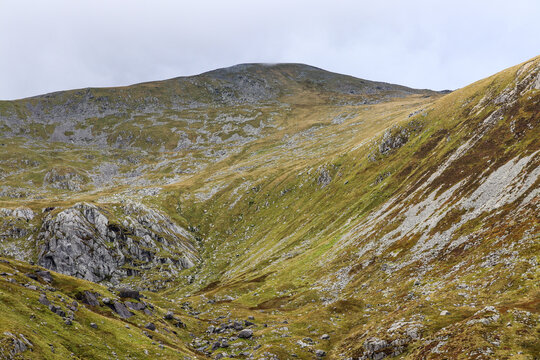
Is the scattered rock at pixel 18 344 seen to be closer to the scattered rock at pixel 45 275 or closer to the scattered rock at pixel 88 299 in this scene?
the scattered rock at pixel 88 299

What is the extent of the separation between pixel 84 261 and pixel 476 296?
422 ft

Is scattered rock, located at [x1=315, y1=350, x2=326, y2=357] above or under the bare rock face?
under

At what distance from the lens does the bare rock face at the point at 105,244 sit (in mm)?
121269

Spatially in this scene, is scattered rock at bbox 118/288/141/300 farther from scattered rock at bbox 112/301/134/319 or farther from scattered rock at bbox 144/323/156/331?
scattered rock at bbox 144/323/156/331

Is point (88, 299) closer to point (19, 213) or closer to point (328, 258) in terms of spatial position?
point (328, 258)

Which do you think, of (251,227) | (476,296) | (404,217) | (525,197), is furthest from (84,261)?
(525,197)

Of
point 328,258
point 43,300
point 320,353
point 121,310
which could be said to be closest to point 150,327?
point 121,310

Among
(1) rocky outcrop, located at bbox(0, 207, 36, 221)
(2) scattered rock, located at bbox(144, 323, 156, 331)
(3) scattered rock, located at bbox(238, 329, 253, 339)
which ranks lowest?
(3) scattered rock, located at bbox(238, 329, 253, 339)

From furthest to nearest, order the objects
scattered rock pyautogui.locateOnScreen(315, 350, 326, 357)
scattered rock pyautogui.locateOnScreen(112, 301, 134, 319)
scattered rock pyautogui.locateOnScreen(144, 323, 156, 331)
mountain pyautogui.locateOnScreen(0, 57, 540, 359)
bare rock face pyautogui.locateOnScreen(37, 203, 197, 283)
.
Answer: bare rock face pyautogui.locateOnScreen(37, 203, 197, 283) → scattered rock pyautogui.locateOnScreen(112, 301, 134, 319) → scattered rock pyautogui.locateOnScreen(144, 323, 156, 331) → scattered rock pyautogui.locateOnScreen(315, 350, 326, 357) → mountain pyautogui.locateOnScreen(0, 57, 540, 359)

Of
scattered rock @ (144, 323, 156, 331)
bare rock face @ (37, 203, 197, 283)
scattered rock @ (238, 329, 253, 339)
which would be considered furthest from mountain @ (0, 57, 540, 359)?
scattered rock @ (238, 329, 253, 339)

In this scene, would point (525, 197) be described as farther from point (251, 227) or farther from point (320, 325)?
point (251, 227)

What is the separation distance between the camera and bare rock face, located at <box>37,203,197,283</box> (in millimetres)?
121269

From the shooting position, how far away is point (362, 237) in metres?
82.4

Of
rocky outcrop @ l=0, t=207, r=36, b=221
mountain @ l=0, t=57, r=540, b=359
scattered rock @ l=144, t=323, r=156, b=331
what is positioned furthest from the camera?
rocky outcrop @ l=0, t=207, r=36, b=221
